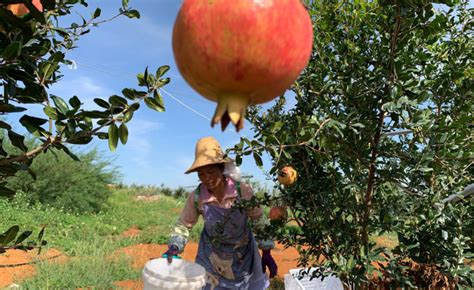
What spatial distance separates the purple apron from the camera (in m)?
2.46

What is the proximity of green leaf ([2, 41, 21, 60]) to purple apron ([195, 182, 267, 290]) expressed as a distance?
5.37 feet

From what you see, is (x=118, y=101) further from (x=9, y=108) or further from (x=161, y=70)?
(x=9, y=108)

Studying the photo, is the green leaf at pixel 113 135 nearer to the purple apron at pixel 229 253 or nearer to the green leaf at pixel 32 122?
the green leaf at pixel 32 122

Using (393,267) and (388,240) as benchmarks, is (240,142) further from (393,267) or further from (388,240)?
(388,240)

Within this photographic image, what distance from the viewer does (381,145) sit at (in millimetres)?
1769

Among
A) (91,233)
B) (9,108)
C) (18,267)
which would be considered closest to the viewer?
(9,108)

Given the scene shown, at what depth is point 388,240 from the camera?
7395 millimetres

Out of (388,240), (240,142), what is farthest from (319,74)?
(388,240)

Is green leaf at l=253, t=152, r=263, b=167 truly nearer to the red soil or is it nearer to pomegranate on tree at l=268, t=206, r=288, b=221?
pomegranate on tree at l=268, t=206, r=288, b=221

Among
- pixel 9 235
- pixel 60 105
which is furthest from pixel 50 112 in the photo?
pixel 9 235

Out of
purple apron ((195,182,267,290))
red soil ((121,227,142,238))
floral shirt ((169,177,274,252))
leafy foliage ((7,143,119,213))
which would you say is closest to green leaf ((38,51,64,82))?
floral shirt ((169,177,274,252))

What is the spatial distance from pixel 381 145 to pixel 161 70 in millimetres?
1028

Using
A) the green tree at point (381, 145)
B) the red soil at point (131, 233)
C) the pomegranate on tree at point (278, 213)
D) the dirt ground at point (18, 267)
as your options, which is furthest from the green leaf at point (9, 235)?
the red soil at point (131, 233)

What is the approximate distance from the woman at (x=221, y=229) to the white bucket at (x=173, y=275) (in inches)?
3.5
